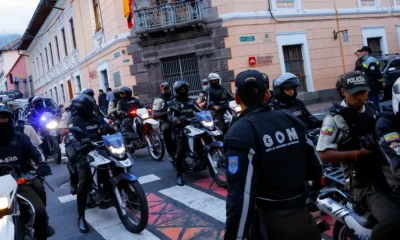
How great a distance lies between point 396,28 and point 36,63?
29.7 meters

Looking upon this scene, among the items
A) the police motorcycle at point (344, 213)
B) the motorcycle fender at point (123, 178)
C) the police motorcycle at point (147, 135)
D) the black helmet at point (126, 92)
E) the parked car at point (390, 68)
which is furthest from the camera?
the parked car at point (390, 68)

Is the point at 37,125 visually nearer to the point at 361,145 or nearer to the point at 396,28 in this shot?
the point at 361,145

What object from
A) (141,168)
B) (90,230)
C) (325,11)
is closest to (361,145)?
(90,230)

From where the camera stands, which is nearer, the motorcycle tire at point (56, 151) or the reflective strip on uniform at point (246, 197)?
the reflective strip on uniform at point (246, 197)

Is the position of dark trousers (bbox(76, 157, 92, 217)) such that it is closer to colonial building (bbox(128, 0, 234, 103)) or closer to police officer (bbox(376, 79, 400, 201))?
police officer (bbox(376, 79, 400, 201))

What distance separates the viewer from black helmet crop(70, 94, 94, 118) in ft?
15.7

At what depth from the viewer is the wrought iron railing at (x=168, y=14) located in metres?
14.5

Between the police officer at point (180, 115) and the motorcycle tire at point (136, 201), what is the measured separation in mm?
1718

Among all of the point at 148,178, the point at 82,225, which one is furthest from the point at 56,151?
the point at 82,225

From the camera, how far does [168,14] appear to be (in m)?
14.7

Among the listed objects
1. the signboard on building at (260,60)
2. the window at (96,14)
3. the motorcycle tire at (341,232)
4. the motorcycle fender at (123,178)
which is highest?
the window at (96,14)

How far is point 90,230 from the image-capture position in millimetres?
4684

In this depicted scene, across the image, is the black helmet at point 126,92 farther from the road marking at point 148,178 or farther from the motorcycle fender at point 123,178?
the motorcycle fender at point 123,178

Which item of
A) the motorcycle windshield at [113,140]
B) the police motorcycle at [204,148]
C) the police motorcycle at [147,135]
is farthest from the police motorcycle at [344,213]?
the police motorcycle at [147,135]
